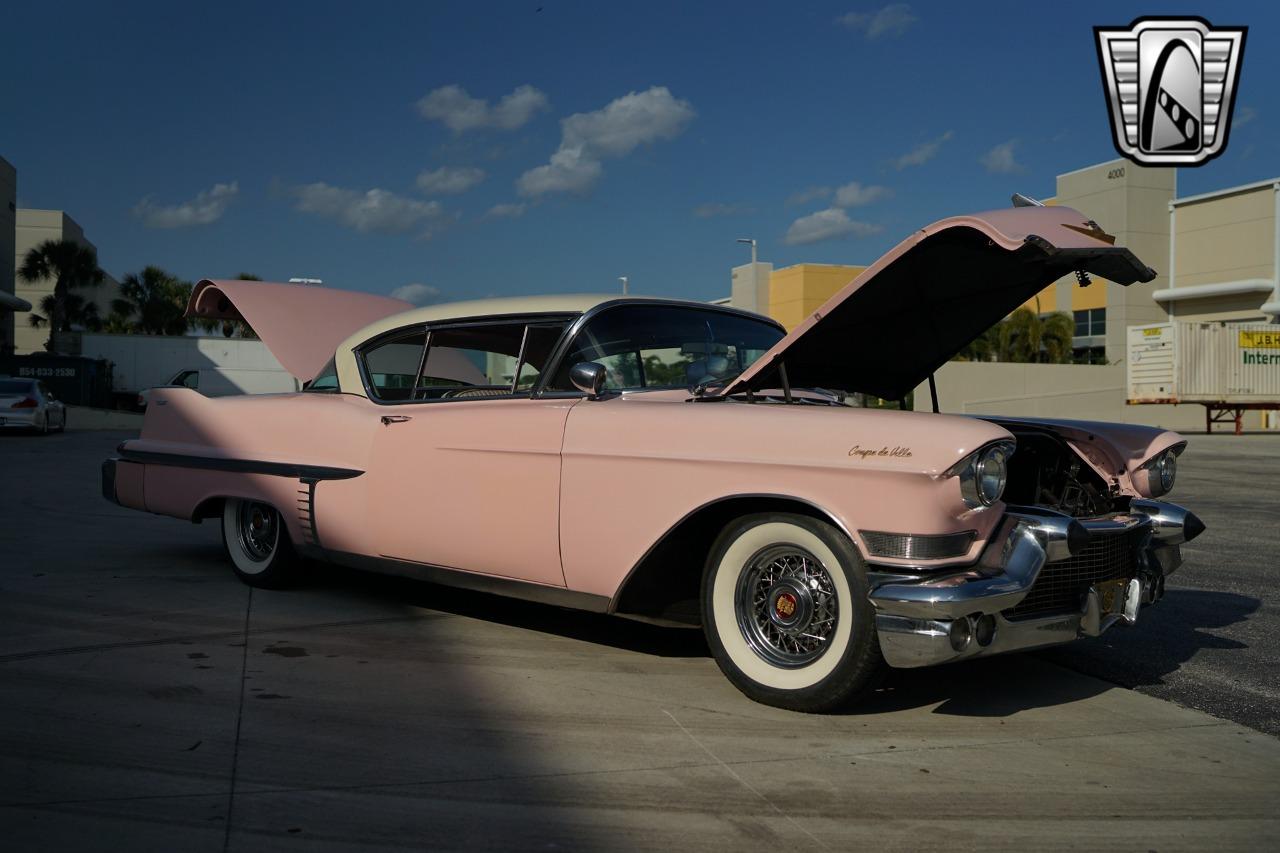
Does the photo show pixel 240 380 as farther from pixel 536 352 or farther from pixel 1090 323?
pixel 536 352

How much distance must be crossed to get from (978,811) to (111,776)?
231cm

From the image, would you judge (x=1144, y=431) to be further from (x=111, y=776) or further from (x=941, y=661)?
(x=111, y=776)

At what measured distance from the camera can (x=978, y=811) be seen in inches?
112

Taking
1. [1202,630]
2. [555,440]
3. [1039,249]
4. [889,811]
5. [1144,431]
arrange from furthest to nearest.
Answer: [1202,630]
[1144,431]
[555,440]
[1039,249]
[889,811]

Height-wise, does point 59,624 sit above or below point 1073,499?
below

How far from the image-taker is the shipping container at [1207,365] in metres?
31.0

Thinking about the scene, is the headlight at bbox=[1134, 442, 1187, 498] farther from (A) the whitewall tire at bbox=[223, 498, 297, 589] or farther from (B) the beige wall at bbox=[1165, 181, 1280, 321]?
(B) the beige wall at bbox=[1165, 181, 1280, 321]

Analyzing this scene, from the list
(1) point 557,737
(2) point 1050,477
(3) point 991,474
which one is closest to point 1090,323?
(2) point 1050,477

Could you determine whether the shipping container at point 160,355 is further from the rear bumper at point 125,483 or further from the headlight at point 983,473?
the headlight at point 983,473

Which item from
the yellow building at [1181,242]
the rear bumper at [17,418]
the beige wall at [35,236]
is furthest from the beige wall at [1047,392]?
the beige wall at [35,236]

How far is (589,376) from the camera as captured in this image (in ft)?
13.6

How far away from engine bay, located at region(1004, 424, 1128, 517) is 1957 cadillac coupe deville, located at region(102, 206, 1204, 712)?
0.03ft

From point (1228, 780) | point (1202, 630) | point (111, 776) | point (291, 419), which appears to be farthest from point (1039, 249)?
point (291, 419)

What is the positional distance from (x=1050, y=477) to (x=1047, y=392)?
1495 inches
